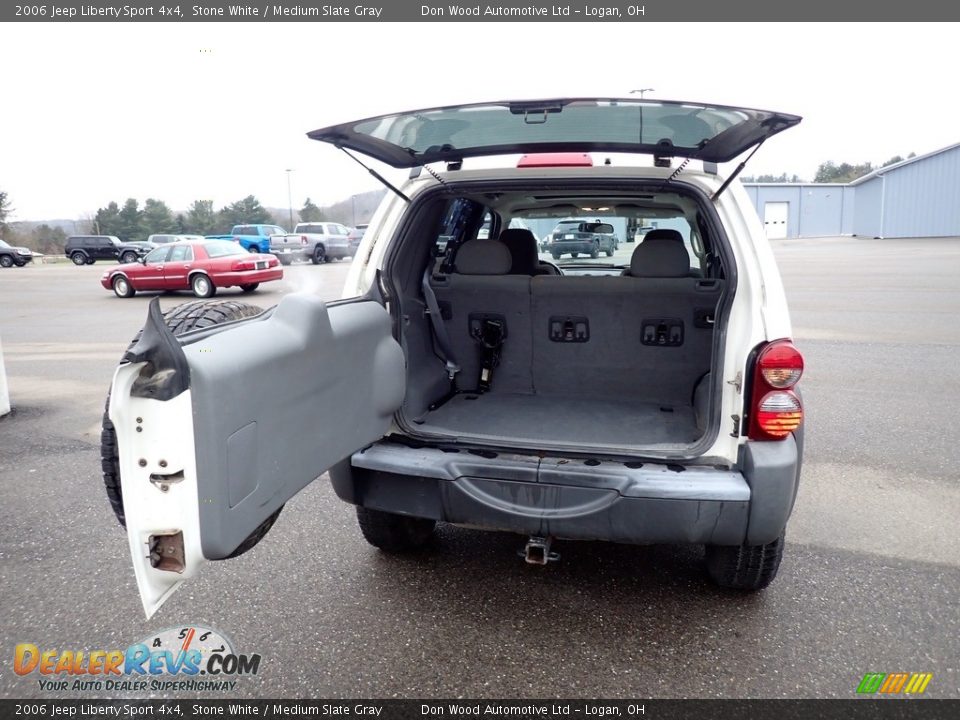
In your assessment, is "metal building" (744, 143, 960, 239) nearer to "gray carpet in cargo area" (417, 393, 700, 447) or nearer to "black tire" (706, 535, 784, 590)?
"gray carpet in cargo area" (417, 393, 700, 447)

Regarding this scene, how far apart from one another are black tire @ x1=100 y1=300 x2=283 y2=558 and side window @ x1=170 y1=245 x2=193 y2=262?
15768 mm

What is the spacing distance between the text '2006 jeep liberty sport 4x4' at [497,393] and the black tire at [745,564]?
11 millimetres

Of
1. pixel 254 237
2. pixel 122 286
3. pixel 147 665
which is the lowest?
pixel 147 665

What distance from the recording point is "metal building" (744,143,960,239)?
41.0 meters

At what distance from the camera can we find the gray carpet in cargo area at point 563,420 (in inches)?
119

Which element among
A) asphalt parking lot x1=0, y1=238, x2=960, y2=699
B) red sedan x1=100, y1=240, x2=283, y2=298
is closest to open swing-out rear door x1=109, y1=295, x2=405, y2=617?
asphalt parking lot x1=0, y1=238, x2=960, y2=699

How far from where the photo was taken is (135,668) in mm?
2469

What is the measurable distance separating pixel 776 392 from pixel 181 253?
17.3 metres

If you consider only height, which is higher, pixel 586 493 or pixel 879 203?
pixel 879 203

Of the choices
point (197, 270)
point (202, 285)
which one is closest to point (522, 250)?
point (197, 270)

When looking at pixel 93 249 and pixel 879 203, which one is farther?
pixel 879 203

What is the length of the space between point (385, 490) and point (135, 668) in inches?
43.7

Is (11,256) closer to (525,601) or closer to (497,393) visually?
(497,393)

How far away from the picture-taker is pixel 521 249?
4809 mm
